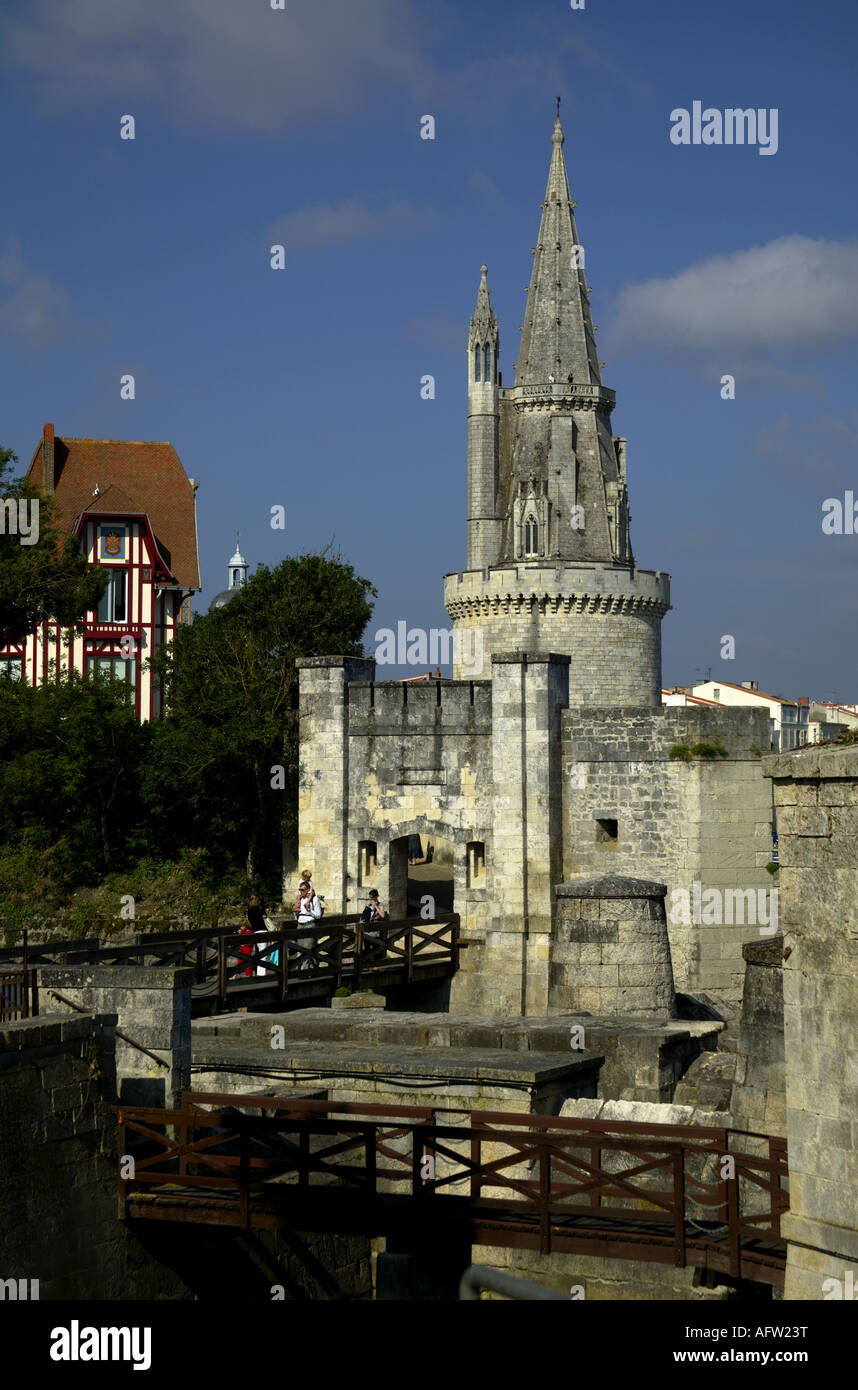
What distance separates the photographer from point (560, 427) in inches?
1953

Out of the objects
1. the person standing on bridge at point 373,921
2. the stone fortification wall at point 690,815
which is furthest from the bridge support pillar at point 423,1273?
the stone fortification wall at point 690,815

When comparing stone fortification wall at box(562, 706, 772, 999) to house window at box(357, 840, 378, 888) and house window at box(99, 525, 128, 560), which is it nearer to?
house window at box(357, 840, 378, 888)

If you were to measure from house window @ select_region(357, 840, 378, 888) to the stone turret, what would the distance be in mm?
26237

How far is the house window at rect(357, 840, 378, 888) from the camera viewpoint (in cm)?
2719

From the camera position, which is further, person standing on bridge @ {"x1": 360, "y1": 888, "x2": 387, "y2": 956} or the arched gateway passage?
the arched gateway passage

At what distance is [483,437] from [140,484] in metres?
11.1

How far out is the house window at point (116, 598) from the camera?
47.1 metres

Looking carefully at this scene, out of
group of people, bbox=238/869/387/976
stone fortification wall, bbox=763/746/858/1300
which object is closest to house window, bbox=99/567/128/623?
group of people, bbox=238/869/387/976

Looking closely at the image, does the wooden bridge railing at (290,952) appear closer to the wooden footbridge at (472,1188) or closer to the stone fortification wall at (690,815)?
the stone fortification wall at (690,815)

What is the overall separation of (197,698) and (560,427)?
18900 millimetres

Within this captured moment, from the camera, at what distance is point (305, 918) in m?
24.4
